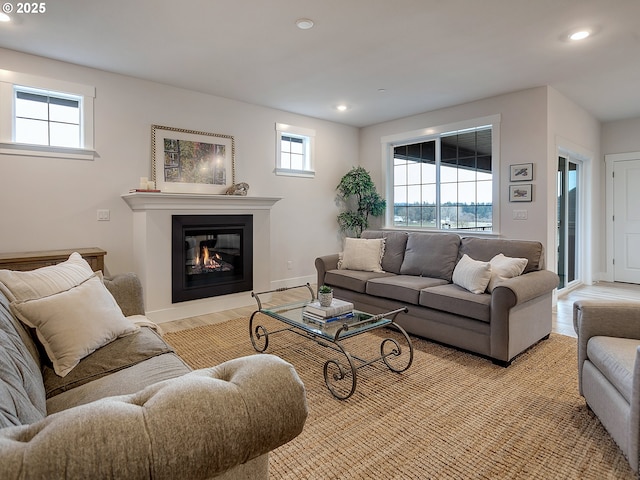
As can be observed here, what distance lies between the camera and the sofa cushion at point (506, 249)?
3.28 m

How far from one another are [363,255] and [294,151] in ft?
7.72

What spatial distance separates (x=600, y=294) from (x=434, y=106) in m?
3.61

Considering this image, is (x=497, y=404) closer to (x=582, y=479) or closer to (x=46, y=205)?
(x=582, y=479)

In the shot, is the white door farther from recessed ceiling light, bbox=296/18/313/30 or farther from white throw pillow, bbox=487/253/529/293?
recessed ceiling light, bbox=296/18/313/30

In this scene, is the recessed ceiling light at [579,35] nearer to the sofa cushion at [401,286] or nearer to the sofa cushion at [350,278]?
the sofa cushion at [401,286]

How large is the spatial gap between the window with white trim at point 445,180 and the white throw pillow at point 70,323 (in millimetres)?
4537

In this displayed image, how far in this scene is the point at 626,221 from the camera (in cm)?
597

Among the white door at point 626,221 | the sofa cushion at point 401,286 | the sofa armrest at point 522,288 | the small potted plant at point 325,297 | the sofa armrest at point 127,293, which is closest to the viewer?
the sofa armrest at point 127,293

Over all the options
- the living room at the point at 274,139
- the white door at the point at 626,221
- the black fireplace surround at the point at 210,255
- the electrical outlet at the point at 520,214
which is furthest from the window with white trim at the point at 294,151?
the white door at the point at 626,221

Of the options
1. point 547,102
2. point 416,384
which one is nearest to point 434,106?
point 547,102

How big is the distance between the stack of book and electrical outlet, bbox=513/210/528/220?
9.45ft

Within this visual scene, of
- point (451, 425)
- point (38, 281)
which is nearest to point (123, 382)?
point (38, 281)

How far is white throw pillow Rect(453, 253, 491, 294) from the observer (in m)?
3.10

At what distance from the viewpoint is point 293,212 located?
5695mm
